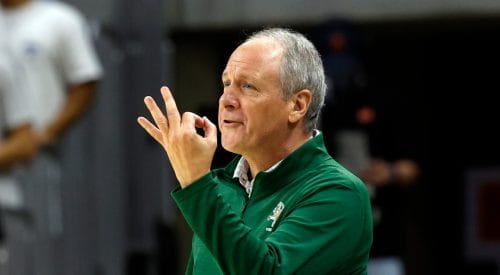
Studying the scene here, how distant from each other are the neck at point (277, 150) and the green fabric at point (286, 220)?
1.2 inches

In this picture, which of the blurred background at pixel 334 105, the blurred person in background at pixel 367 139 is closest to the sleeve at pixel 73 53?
the blurred background at pixel 334 105

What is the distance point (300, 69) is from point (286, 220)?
14.4 inches

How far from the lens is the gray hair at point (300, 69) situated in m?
3.37

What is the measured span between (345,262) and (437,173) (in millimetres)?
6743

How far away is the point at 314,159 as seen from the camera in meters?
3.49

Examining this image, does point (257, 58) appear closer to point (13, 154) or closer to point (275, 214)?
point (275, 214)

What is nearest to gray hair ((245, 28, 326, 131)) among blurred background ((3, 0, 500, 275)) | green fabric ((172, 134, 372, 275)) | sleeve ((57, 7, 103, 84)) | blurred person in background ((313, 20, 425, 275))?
green fabric ((172, 134, 372, 275))

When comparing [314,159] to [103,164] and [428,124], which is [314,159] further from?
[428,124]

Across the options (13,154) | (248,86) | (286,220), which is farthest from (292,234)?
(13,154)

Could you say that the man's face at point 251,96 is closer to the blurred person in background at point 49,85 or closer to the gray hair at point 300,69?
the gray hair at point 300,69

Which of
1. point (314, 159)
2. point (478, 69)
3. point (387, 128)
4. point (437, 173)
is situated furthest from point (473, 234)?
point (314, 159)

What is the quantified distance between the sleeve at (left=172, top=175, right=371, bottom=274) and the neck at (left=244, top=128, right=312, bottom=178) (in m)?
0.17

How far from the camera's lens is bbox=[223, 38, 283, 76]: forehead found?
3.35m

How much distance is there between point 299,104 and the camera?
342 centimetres
